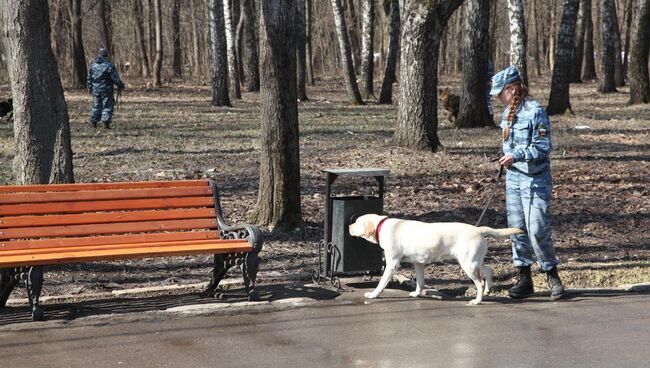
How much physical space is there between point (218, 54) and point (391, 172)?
14.4 metres

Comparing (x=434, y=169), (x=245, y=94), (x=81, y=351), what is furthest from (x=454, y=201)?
(x=245, y=94)

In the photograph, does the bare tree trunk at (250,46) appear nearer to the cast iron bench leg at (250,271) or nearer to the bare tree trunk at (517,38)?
the bare tree trunk at (517,38)

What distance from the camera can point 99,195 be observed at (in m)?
7.71

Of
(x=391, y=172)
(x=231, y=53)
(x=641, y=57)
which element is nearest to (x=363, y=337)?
(x=391, y=172)

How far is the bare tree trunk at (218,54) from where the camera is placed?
89.1ft

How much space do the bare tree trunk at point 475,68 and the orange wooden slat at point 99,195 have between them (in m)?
13.6

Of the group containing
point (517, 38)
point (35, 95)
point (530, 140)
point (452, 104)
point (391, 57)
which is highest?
point (517, 38)

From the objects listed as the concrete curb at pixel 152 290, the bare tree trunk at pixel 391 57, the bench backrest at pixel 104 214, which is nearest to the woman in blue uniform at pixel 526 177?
the concrete curb at pixel 152 290

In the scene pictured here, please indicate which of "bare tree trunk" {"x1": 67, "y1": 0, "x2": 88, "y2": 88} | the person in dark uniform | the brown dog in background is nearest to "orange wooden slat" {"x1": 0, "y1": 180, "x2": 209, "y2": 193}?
the person in dark uniform

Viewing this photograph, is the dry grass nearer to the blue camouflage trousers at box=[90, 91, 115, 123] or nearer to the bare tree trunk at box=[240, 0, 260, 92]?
the blue camouflage trousers at box=[90, 91, 115, 123]

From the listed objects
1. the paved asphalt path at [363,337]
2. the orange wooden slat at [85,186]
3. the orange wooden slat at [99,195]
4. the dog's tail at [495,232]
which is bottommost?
the paved asphalt path at [363,337]

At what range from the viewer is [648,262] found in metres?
9.33

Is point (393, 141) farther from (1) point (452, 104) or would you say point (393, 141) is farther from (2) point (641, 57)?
(2) point (641, 57)

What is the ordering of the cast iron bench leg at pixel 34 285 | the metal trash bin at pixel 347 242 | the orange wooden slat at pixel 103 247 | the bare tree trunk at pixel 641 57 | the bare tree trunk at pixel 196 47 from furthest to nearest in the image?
the bare tree trunk at pixel 196 47
the bare tree trunk at pixel 641 57
the metal trash bin at pixel 347 242
the orange wooden slat at pixel 103 247
the cast iron bench leg at pixel 34 285
